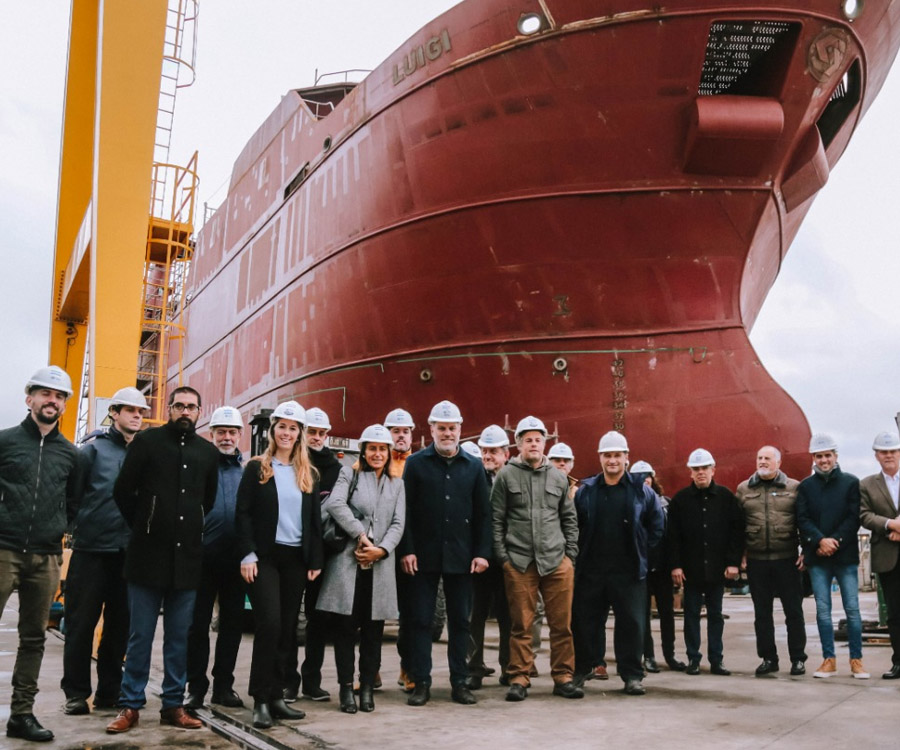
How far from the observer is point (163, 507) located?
4.11m

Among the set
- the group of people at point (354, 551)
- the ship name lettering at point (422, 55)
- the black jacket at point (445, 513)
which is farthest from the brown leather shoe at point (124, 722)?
the ship name lettering at point (422, 55)

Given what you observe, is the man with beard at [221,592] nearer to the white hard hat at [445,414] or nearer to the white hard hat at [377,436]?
the white hard hat at [377,436]

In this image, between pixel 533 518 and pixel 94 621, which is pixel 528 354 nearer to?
→ pixel 533 518

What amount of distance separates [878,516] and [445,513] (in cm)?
304

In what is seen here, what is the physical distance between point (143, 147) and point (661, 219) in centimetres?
542

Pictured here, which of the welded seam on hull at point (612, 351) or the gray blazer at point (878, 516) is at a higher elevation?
the welded seam on hull at point (612, 351)

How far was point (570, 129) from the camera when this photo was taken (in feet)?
31.9

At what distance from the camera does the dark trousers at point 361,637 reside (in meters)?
4.59

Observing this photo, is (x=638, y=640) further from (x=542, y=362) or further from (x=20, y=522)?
(x=542, y=362)

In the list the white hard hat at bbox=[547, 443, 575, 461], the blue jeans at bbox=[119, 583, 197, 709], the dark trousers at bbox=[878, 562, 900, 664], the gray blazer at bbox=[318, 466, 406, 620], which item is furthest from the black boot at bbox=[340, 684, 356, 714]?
the dark trousers at bbox=[878, 562, 900, 664]

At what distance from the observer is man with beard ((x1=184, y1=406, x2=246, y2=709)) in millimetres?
4551

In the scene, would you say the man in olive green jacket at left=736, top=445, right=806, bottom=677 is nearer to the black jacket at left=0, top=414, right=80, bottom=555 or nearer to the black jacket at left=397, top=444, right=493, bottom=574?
the black jacket at left=397, top=444, right=493, bottom=574

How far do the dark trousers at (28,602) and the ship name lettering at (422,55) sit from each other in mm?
8084

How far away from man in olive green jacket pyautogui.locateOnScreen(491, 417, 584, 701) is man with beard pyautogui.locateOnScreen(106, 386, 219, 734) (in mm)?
1808
